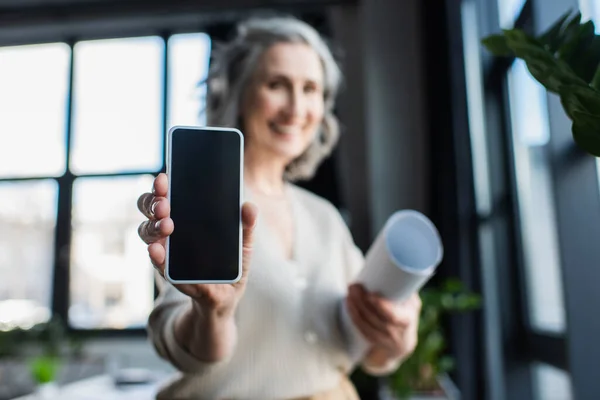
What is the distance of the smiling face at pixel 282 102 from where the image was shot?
49 cm

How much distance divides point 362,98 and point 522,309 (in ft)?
5.23

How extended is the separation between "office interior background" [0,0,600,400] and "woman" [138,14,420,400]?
0.05 metres

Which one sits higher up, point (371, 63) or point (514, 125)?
point (371, 63)

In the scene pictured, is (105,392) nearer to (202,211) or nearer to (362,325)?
(362,325)

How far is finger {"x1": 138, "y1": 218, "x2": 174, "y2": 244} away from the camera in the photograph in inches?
11.2

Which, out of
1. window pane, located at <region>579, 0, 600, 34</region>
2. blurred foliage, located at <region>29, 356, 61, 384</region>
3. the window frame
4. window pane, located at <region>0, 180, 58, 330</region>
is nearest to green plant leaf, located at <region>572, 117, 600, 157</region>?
window pane, located at <region>579, 0, 600, 34</region>

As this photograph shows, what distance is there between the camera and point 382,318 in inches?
22.3

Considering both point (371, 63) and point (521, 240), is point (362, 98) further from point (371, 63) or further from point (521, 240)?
point (521, 240)

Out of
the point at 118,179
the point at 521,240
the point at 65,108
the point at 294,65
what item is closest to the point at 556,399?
the point at 521,240

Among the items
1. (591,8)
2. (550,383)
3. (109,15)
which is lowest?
(550,383)

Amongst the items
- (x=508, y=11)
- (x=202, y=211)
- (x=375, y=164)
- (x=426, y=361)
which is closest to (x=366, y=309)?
(x=202, y=211)

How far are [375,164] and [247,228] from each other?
2.65 m

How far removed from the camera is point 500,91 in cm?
174

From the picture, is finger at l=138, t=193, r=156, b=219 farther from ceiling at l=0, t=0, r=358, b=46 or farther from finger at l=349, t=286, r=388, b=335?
ceiling at l=0, t=0, r=358, b=46
